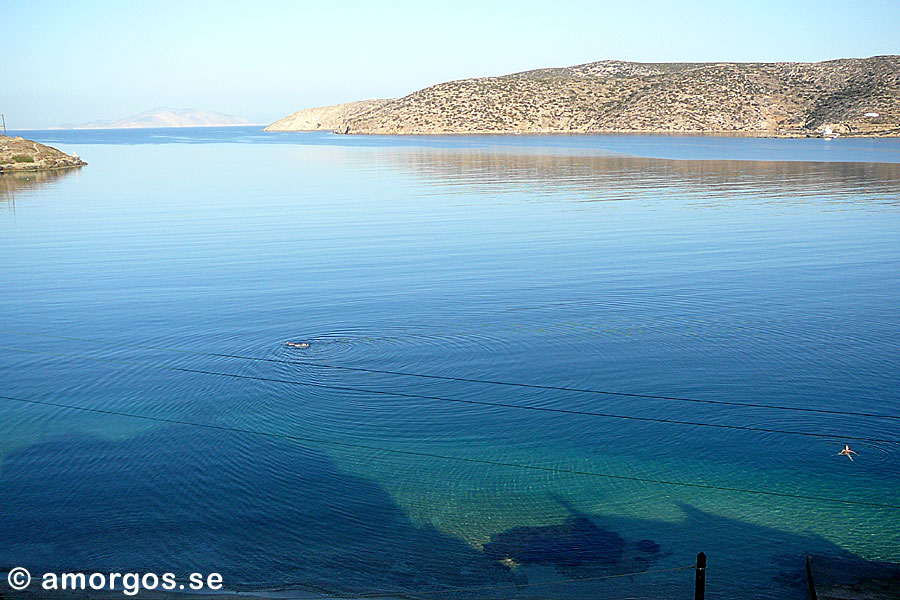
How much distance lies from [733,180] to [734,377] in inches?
2015

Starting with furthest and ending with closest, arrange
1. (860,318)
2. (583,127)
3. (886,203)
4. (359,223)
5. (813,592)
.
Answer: (583,127) < (886,203) < (359,223) < (860,318) < (813,592)

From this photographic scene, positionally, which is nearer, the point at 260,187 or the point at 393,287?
the point at 393,287

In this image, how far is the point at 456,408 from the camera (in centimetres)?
1861

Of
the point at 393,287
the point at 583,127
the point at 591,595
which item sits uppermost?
the point at 583,127

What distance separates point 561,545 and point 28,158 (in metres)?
101

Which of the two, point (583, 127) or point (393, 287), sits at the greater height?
point (583, 127)

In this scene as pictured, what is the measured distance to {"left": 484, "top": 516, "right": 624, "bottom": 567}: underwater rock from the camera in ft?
41.2

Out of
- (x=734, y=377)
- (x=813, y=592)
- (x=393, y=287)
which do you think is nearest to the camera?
(x=813, y=592)

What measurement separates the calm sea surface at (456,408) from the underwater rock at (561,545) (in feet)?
0.19

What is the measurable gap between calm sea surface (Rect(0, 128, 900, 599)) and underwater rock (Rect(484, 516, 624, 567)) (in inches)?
2.2

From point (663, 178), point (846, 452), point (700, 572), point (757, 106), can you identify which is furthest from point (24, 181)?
point (757, 106)

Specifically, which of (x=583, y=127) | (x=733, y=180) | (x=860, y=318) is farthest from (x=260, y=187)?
(x=583, y=127)

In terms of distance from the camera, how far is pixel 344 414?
59.9 ft

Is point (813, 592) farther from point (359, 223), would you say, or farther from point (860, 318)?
point (359, 223)
